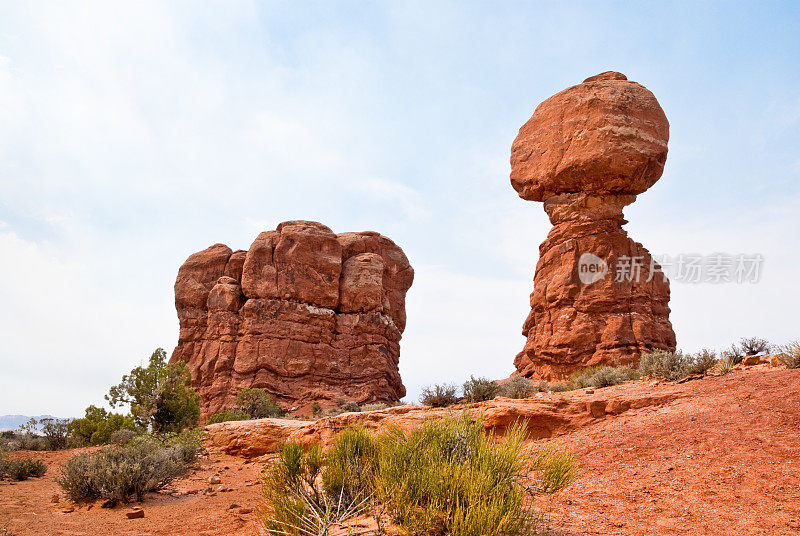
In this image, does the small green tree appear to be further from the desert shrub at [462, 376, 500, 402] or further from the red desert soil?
the desert shrub at [462, 376, 500, 402]

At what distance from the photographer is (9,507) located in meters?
7.73

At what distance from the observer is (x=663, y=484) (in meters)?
5.45

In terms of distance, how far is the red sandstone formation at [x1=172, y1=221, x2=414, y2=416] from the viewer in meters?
28.3

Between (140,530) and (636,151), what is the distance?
66.0 ft

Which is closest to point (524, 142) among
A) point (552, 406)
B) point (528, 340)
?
point (528, 340)

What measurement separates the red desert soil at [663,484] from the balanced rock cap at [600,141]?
1210 centimetres

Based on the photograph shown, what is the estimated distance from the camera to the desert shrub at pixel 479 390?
12.8m

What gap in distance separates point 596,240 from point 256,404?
17.6m

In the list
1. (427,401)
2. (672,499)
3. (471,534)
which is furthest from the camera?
(427,401)

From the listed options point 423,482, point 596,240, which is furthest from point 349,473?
point 596,240

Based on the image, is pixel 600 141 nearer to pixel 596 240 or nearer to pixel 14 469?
pixel 596 240

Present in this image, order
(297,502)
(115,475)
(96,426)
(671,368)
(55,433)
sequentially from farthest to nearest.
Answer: (55,433) < (96,426) < (671,368) < (115,475) < (297,502)

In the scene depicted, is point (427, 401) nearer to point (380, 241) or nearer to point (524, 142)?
point (524, 142)

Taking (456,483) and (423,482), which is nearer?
(456,483)
